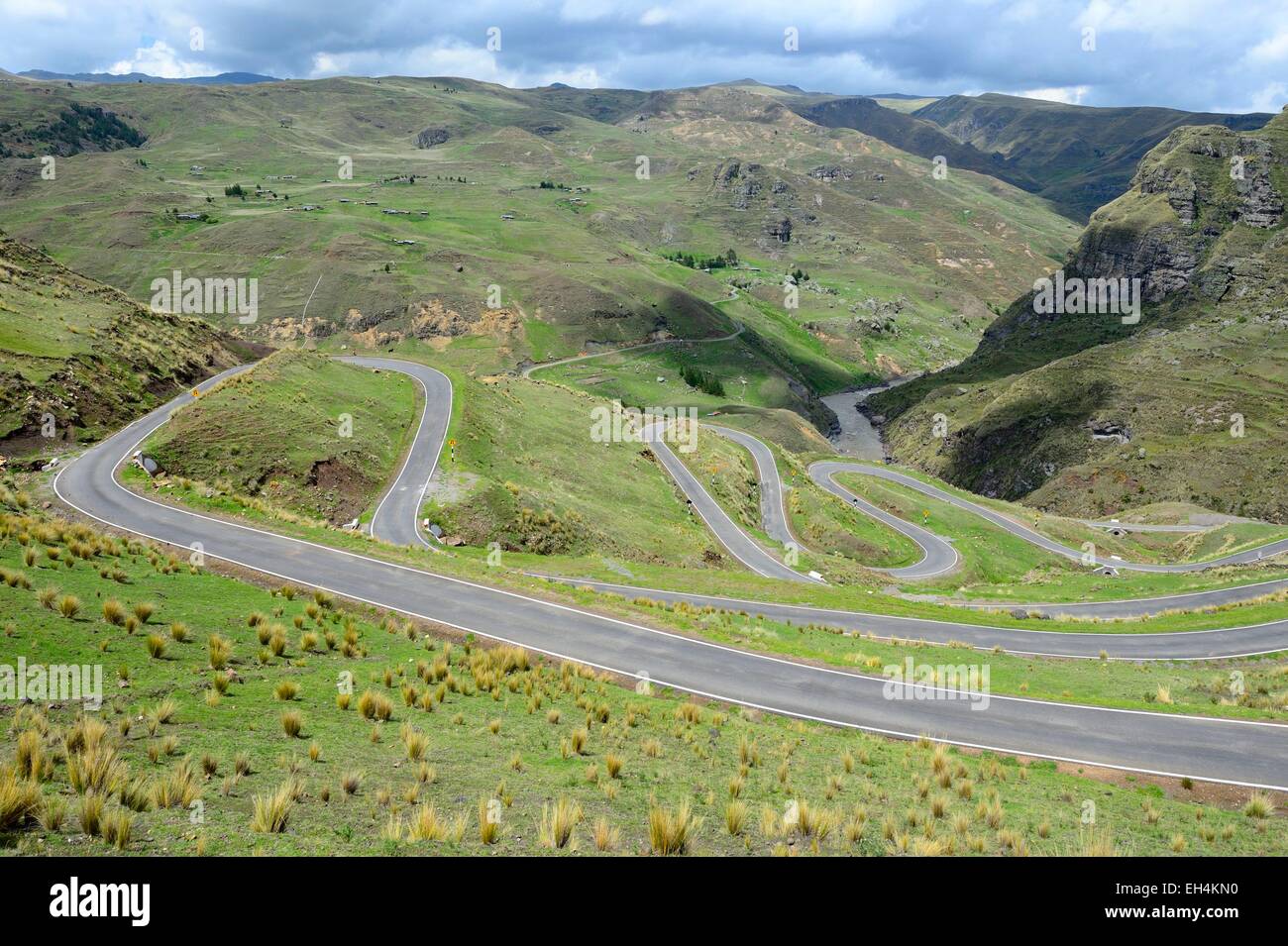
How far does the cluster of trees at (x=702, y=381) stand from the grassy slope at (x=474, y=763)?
128 metres

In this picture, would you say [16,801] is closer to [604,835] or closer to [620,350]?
[604,835]

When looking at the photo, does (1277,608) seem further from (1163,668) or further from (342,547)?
(342,547)

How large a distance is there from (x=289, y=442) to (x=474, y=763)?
42.2 m

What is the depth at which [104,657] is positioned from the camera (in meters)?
16.0

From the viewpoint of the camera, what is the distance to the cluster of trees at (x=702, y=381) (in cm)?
14825

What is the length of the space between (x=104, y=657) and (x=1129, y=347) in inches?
7100

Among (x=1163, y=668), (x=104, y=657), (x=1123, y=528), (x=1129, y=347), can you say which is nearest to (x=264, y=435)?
(x=104, y=657)

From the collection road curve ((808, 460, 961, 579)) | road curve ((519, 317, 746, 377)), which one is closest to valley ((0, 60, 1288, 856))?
road curve ((808, 460, 961, 579))

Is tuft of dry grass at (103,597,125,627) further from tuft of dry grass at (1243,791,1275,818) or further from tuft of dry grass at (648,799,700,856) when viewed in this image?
tuft of dry grass at (1243,791,1275,818)

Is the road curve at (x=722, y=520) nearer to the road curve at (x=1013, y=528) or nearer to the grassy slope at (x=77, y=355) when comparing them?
the road curve at (x=1013, y=528)

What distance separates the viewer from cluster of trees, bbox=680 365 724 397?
148 meters

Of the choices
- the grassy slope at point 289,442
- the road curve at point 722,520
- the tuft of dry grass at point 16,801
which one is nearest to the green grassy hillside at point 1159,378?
the road curve at point 722,520

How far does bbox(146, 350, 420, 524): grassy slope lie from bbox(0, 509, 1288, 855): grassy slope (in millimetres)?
24024

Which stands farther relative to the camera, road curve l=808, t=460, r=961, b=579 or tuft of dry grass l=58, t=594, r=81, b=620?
road curve l=808, t=460, r=961, b=579
